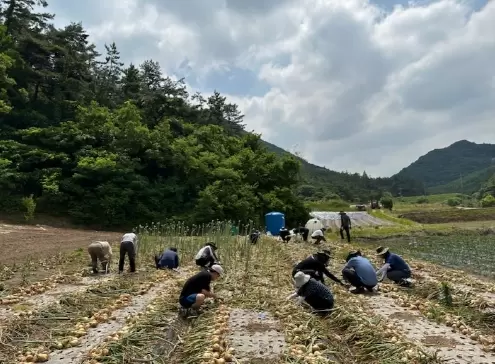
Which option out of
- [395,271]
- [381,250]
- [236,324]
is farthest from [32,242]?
[236,324]

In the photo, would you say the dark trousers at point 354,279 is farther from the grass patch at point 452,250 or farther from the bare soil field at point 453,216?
the bare soil field at point 453,216

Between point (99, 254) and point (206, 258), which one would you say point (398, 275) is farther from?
point (99, 254)

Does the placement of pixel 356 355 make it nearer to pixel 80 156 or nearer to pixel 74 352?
pixel 74 352

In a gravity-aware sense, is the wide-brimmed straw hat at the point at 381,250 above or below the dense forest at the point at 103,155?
below

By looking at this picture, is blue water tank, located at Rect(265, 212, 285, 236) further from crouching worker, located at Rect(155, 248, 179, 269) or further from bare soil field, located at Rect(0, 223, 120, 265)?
crouching worker, located at Rect(155, 248, 179, 269)

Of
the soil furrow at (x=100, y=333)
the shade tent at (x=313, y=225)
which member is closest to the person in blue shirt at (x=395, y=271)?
the soil furrow at (x=100, y=333)

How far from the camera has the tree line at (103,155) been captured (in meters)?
30.2

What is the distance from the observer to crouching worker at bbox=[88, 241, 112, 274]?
41.4ft

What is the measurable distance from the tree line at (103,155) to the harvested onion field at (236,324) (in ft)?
61.8

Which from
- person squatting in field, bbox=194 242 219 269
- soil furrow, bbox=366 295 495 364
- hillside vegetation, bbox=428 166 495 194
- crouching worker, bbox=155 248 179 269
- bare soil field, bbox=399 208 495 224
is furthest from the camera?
hillside vegetation, bbox=428 166 495 194

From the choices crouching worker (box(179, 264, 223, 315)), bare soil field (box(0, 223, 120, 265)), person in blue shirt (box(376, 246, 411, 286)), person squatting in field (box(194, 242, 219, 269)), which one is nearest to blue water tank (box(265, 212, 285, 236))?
bare soil field (box(0, 223, 120, 265))

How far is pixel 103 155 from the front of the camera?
31453 mm

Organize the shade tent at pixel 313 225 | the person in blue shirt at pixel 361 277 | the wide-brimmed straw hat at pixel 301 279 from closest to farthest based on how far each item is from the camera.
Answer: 1. the wide-brimmed straw hat at pixel 301 279
2. the person in blue shirt at pixel 361 277
3. the shade tent at pixel 313 225

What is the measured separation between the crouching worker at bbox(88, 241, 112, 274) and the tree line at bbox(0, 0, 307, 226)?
54.4 feet
